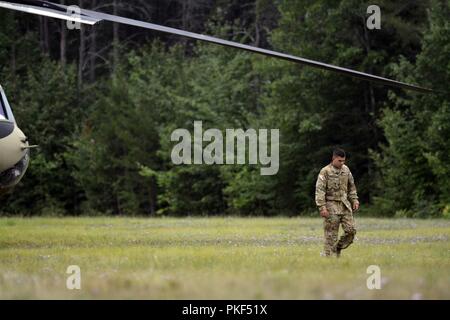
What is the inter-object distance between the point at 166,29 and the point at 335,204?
3.84 metres

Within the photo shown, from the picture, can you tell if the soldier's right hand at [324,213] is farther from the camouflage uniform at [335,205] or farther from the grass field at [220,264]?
the grass field at [220,264]

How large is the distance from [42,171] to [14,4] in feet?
100

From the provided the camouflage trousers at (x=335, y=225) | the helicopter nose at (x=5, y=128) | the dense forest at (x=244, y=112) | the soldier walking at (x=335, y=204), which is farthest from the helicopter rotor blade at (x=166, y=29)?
the dense forest at (x=244, y=112)

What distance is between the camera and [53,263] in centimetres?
1269

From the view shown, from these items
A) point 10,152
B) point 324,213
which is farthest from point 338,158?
point 10,152

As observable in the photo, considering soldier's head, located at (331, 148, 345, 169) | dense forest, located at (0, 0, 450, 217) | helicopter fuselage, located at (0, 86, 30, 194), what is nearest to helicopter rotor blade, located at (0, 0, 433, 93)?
soldier's head, located at (331, 148, 345, 169)

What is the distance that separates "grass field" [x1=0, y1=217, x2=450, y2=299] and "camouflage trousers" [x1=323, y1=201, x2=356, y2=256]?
24 cm

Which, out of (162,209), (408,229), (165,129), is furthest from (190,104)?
(408,229)

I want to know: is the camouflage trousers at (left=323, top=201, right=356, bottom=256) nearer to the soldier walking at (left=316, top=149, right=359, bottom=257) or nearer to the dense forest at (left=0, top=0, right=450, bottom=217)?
the soldier walking at (left=316, top=149, right=359, bottom=257)

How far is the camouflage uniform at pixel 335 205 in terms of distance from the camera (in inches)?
517

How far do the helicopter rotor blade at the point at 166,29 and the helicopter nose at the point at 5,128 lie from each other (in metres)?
2.27

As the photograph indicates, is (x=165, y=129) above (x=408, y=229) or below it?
above

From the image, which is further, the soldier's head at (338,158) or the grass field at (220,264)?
the soldier's head at (338,158)

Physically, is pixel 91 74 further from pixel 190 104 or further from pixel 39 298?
pixel 39 298
